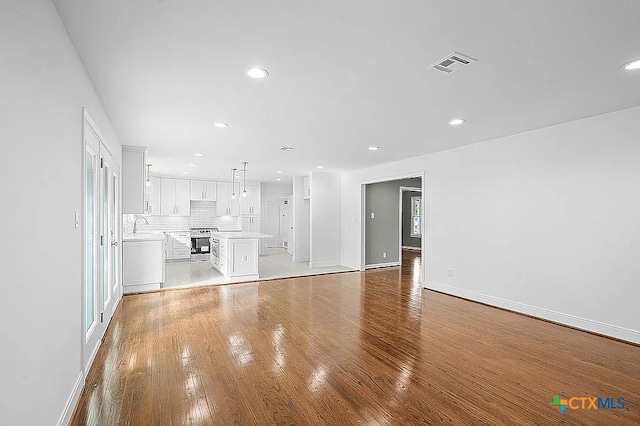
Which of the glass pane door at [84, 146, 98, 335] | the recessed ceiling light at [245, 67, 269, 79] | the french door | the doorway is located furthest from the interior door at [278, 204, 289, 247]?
the recessed ceiling light at [245, 67, 269, 79]

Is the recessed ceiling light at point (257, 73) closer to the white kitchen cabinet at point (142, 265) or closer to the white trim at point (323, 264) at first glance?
the white kitchen cabinet at point (142, 265)

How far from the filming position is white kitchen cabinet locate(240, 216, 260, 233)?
10.3 m

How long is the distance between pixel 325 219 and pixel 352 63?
5954 mm

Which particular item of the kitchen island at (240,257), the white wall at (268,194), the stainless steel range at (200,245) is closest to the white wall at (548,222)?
the kitchen island at (240,257)

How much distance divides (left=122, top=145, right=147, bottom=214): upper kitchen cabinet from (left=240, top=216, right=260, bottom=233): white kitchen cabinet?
16.3 ft

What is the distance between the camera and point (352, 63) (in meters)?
2.42

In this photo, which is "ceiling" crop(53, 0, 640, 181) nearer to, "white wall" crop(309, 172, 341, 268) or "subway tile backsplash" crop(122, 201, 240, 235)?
"white wall" crop(309, 172, 341, 268)

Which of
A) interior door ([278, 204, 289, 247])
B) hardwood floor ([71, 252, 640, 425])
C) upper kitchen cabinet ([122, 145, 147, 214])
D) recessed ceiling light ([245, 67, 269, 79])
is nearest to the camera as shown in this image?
hardwood floor ([71, 252, 640, 425])

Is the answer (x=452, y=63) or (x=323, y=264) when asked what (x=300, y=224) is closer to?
(x=323, y=264)

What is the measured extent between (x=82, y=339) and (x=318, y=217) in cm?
606

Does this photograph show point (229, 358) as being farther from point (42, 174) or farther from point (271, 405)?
point (42, 174)

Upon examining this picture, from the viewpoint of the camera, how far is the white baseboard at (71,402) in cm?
190

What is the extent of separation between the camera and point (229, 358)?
115 inches

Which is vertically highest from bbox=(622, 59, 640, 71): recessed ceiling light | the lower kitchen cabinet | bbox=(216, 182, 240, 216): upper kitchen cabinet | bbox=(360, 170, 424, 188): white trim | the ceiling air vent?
bbox=(622, 59, 640, 71): recessed ceiling light
